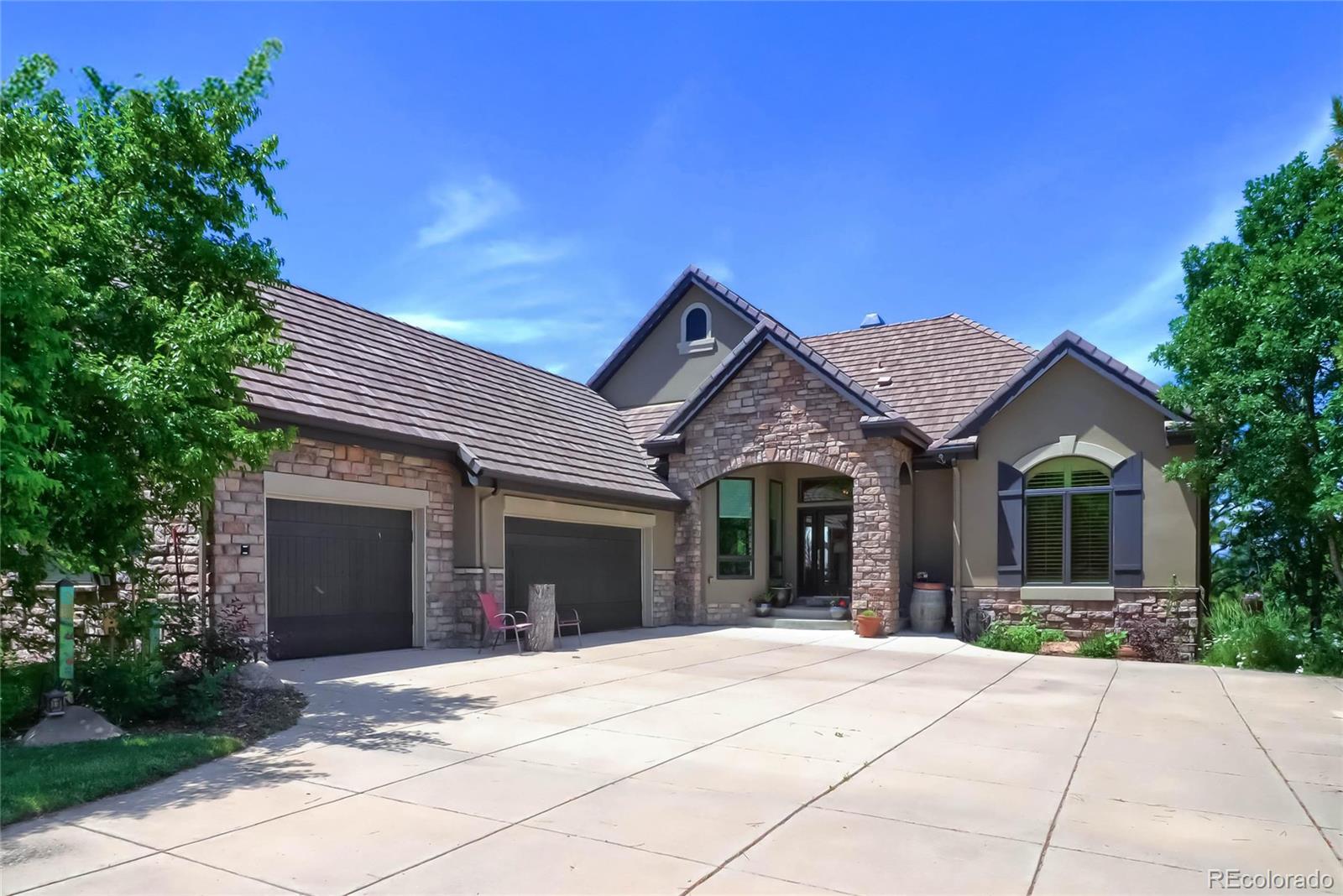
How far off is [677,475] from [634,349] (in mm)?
4867

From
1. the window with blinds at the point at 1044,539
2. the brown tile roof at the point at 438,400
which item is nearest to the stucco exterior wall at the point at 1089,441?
the window with blinds at the point at 1044,539

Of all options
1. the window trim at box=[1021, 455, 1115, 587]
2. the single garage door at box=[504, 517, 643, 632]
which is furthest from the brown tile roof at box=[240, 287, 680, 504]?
the window trim at box=[1021, 455, 1115, 587]

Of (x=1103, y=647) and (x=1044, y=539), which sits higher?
(x=1044, y=539)

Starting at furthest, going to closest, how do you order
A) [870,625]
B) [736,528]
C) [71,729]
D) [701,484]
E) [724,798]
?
[736,528] → [701,484] → [870,625] → [71,729] → [724,798]

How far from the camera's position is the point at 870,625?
1611 centimetres

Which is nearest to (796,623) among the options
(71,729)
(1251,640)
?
(1251,640)

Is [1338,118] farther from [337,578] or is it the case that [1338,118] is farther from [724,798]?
[337,578]

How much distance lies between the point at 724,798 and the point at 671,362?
1688cm

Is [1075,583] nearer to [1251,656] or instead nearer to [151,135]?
[1251,656]

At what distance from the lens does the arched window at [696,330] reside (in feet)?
70.7

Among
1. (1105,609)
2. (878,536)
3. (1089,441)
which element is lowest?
(1105,609)

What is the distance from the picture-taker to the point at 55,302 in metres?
6.62

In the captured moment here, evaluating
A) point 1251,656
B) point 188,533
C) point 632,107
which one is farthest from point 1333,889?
point 632,107

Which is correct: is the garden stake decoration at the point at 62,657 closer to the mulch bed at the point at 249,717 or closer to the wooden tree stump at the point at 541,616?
the mulch bed at the point at 249,717
